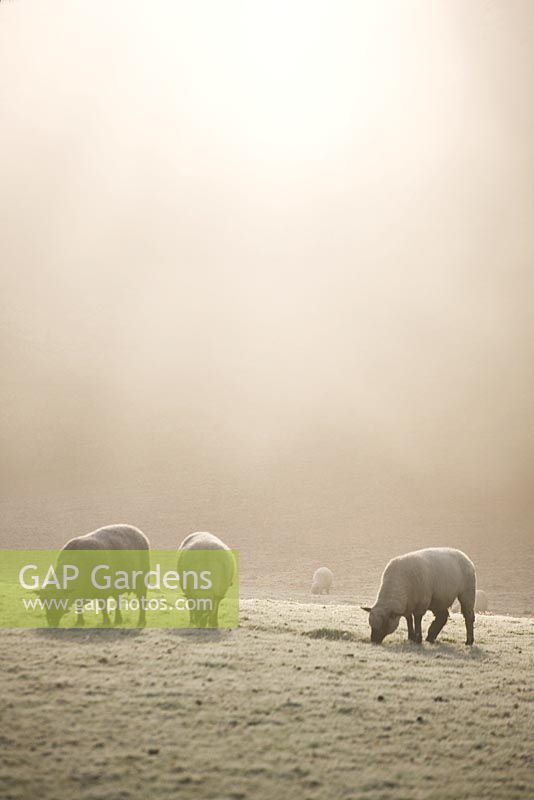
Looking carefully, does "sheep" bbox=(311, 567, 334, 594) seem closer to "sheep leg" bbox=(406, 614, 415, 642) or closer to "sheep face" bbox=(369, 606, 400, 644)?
"sheep leg" bbox=(406, 614, 415, 642)

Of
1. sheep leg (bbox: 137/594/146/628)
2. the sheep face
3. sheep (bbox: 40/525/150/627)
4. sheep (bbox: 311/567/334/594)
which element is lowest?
sheep (bbox: 311/567/334/594)

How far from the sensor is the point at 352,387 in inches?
4166

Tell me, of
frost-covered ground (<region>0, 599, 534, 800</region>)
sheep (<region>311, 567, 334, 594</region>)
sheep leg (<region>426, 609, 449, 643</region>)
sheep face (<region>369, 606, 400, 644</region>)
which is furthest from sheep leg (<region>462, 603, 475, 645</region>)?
sheep (<region>311, 567, 334, 594</region>)

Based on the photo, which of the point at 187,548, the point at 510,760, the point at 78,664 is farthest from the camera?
the point at 187,548

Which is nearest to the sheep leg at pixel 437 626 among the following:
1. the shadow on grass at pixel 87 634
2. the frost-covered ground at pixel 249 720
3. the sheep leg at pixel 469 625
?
the sheep leg at pixel 469 625

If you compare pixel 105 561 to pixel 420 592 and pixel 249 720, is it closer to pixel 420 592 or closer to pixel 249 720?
pixel 249 720

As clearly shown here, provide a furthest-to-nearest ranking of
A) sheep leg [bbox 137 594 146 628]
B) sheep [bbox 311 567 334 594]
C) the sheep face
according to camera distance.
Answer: sheep [bbox 311 567 334 594] < the sheep face < sheep leg [bbox 137 594 146 628]

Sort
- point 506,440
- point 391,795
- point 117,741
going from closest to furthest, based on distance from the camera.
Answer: point 391,795
point 117,741
point 506,440

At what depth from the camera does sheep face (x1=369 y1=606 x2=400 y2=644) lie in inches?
623

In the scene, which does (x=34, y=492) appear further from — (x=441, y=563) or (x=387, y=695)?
(x=387, y=695)

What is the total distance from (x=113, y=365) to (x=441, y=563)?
310ft

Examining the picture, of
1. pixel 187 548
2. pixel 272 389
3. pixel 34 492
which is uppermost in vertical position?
pixel 272 389

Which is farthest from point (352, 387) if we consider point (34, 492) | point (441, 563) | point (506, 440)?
point (441, 563)

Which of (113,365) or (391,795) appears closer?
(391,795)
